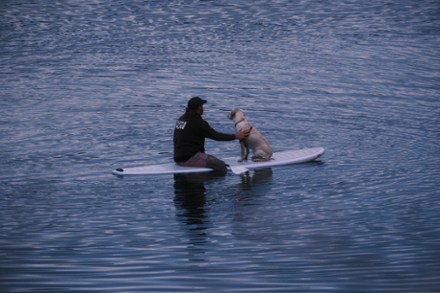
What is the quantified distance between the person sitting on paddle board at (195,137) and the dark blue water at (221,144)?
0.52 m

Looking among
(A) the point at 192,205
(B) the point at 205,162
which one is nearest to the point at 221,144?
(B) the point at 205,162

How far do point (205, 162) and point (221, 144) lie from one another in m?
3.16

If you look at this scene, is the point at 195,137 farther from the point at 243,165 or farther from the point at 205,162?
the point at 243,165

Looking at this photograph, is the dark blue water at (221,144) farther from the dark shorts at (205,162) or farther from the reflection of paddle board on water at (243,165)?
the dark shorts at (205,162)

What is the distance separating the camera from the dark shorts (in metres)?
18.1

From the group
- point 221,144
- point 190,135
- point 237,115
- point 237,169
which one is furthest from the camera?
point 221,144

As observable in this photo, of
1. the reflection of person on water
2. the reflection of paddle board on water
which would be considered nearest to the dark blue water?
the reflection of person on water

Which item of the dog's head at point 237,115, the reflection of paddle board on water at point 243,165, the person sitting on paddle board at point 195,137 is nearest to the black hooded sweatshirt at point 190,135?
the person sitting on paddle board at point 195,137

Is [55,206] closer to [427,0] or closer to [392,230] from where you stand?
[392,230]

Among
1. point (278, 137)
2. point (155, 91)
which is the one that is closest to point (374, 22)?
point (155, 91)

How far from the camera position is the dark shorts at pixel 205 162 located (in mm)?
18125

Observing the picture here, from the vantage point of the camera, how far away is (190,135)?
17938mm

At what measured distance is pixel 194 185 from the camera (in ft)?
57.1

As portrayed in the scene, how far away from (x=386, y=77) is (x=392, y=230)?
634 inches
